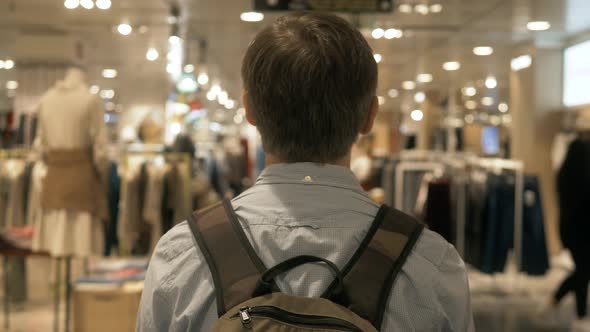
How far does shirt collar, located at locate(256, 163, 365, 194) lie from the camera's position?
115 cm

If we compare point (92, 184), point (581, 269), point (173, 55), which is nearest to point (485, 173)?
point (581, 269)

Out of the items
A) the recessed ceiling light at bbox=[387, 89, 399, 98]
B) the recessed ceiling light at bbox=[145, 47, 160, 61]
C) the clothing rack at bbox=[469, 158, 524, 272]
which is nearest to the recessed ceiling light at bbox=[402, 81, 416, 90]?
the recessed ceiling light at bbox=[387, 89, 399, 98]

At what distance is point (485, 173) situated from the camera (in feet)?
24.8

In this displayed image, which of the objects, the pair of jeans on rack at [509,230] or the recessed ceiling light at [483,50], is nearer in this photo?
the pair of jeans on rack at [509,230]

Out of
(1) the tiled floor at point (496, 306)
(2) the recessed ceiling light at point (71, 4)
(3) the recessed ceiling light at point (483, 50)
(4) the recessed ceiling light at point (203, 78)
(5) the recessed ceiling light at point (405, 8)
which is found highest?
(5) the recessed ceiling light at point (405, 8)

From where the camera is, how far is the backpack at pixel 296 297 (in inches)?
40.1

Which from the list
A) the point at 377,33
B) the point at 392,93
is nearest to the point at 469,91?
the point at 392,93

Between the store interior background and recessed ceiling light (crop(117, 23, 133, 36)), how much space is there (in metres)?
0.01

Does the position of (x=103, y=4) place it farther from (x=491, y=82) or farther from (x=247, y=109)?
(x=491, y=82)

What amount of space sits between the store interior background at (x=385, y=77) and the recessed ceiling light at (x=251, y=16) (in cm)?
2

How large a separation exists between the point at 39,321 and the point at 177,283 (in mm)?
5488

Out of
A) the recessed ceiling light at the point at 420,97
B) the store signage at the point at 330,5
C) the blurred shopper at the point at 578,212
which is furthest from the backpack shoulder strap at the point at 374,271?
the recessed ceiling light at the point at 420,97

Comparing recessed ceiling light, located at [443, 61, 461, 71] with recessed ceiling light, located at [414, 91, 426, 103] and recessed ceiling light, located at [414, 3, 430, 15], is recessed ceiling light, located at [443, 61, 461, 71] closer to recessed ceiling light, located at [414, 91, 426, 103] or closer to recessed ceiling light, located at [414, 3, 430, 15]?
recessed ceiling light, located at [414, 91, 426, 103]

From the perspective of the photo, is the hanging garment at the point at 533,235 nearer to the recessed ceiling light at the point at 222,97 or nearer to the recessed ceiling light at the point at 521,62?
the recessed ceiling light at the point at 521,62
